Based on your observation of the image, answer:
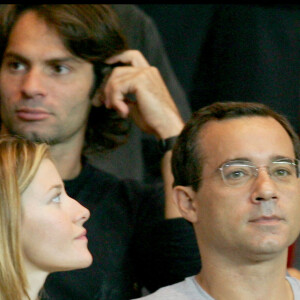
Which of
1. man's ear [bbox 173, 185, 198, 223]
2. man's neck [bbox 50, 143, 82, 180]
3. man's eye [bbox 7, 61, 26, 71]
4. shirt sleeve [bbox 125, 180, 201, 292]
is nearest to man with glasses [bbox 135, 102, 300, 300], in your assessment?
man's ear [bbox 173, 185, 198, 223]

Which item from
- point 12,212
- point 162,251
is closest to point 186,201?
point 162,251

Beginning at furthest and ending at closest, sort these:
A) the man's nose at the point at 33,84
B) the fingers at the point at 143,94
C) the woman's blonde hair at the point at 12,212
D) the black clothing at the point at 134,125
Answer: the black clothing at the point at 134,125
the fingers at the point at 143,94
the man's nose at the point at 33,84
the woman's blonde hair at the point at 12,212

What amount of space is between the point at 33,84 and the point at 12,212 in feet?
2.31

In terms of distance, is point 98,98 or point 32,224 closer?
point 32,224

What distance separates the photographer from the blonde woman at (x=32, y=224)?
5.08 feet

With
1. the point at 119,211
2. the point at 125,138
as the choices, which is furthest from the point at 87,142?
the point at 119,211

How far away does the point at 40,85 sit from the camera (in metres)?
2.22

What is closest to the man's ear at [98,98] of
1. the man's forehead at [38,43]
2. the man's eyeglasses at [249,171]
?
the man's forehead at [38,43]

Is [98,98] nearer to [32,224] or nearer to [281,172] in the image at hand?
[281,172]

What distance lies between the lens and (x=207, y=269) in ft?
6.11

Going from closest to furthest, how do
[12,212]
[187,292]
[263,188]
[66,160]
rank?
1. [12,212]
2. [263,188]
3. [187,292]
4. [66,160]

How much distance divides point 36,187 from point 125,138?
0.87 m

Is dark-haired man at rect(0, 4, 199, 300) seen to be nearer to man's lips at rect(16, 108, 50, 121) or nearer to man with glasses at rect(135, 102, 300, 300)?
man's lips at rect(16, 108, 50, 121)

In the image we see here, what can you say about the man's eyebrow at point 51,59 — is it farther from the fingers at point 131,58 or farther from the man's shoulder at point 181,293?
the man's shoulder at point 181,293
